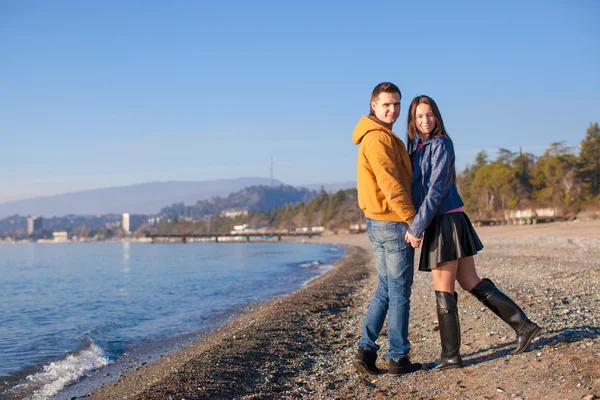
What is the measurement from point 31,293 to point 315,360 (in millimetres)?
19084

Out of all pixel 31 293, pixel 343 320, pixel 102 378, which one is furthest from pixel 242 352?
pixel 31 293

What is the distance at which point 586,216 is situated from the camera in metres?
46.6

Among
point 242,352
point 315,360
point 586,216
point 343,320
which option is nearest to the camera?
point 315,360

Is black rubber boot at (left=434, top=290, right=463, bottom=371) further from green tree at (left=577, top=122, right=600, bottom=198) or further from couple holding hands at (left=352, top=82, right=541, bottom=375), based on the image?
green tree at (left=577, top=122, right=600, bottom=198)

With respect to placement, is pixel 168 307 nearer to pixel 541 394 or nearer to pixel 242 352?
pixel 242 352

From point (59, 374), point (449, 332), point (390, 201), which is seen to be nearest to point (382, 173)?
point (390, 201)

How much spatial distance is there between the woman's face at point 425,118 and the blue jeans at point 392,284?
30.3 inches

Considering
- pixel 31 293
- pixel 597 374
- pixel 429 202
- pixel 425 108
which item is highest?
pixel 425 108

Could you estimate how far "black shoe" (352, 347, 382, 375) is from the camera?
14.8 feet

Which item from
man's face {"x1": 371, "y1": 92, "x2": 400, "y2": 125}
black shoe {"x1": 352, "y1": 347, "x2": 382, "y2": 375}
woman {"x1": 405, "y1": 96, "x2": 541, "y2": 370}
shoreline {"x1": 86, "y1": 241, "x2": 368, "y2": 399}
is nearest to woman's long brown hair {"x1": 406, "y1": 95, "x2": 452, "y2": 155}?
woman {"x1": 405, "y1": 96, "x2": 541, "y2": 370}

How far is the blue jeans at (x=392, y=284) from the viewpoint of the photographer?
425 cm

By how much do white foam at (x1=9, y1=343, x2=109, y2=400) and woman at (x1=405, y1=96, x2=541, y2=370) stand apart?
4638 mm

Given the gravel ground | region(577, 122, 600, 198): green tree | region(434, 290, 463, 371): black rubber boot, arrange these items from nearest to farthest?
1. the gravel ground
2. region(434, 290, 463, 371): black rubber boot
3. region(577, 122, 600, 198): green tree

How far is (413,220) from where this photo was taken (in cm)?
408
